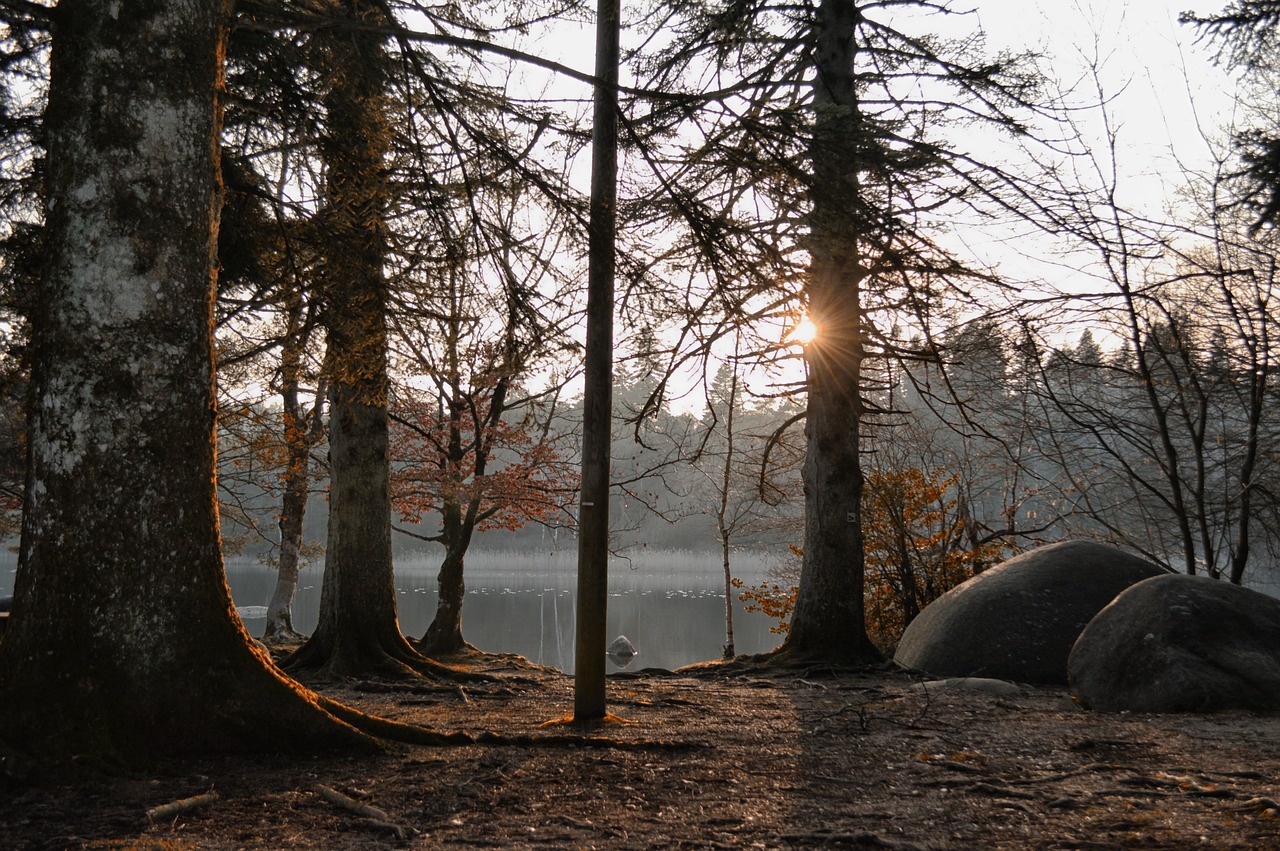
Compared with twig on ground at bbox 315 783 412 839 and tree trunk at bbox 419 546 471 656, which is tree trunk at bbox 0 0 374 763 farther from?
tree trunk at bbox 419 546 471 656

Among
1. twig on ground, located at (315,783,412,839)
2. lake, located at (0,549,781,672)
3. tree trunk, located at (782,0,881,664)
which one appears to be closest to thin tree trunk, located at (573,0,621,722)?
twig on ground, located at (315,783,412,839)

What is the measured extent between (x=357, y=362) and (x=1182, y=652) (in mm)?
7203

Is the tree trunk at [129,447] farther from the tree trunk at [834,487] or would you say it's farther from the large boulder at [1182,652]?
the tree trunk at [834,487]

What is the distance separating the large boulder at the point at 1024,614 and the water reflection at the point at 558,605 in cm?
1481

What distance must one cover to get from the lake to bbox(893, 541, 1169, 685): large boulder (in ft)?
35.2

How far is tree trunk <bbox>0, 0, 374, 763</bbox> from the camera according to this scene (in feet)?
13.0

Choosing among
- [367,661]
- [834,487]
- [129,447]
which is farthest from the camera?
[834,487]

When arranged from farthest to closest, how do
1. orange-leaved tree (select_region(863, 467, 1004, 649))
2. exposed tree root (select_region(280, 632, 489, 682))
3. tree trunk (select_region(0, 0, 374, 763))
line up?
orange-leaved tree (select_region(863, 467, 1004, 649)) < exposed tree root (select_region(280, 632, 489, 682)) < tree trunk (select_region(0, 0, 374, 763))

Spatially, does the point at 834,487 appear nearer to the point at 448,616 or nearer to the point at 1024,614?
the point at 1024,614

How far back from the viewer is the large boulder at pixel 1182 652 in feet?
20.8

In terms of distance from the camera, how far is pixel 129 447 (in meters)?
4.11

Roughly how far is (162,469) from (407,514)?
484 inches

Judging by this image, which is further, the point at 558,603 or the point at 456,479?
the point at 558,603

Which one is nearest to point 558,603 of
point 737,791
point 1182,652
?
point 1182,652
